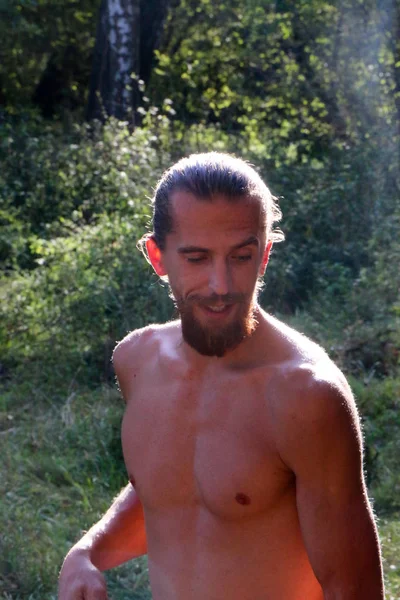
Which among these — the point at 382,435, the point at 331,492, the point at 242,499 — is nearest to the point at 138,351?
the point at 242,499

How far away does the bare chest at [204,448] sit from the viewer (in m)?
1.79

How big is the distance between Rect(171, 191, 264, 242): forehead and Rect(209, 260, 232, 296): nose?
0.18 ft

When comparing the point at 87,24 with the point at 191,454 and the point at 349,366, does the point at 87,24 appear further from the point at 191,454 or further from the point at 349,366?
the point at 191,454

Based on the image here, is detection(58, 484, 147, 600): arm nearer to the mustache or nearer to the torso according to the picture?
the torso

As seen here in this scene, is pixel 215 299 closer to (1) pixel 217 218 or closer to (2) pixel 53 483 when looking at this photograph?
(1) pixel 217 218

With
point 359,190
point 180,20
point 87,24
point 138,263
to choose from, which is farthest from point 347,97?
point 87,24

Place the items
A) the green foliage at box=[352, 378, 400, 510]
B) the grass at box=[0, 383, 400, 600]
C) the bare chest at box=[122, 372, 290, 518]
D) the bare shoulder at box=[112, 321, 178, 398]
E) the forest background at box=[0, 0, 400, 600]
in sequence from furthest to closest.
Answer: the forest background at box=[0, 0, 400, 600]
the green foliage at box=[352, 378, 400, 510]
the grass at box=[0, 383, 400, 600]
the bare shoulder at box=[112, 321, 178, 398]
the bare chest at box=[122, 372, 290, 518]

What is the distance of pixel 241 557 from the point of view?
1845 millimetres

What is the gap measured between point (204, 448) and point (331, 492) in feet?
1.00

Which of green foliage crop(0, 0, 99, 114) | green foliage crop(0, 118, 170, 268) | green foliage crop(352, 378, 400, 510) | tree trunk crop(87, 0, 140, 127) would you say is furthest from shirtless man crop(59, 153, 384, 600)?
green foliage crop(0, 0, 99, 114)

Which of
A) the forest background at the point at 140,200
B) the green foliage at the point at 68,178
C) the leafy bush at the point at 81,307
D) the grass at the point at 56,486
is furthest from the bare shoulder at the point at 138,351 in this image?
the green foliage at the point at 68,178

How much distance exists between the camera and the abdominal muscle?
5.98ft

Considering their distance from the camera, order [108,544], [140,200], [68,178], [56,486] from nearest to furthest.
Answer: [108,544] < [56,486] < [140,200] < [68,178]

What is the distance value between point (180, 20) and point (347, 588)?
36.7 ft
